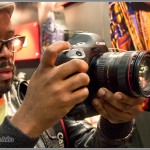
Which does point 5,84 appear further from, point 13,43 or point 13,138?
point 13,138

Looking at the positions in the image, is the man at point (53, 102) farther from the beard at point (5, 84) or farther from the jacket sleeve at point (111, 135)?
the beard at point (5, 84)

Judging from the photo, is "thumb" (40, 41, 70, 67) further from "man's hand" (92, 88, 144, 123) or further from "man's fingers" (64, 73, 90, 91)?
"man's hand" (92, 88, 144, 123)


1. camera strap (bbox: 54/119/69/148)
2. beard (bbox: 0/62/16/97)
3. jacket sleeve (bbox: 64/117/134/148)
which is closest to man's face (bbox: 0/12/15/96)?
beard (bbox: 0/62/16/97)

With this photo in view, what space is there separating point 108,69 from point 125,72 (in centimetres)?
4

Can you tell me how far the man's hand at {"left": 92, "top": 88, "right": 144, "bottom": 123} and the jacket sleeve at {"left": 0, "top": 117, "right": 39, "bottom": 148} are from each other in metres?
0.18

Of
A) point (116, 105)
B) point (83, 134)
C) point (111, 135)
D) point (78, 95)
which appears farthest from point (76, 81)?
point (83, 134)

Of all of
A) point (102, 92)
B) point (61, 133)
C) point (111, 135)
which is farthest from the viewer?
point (61, 133)

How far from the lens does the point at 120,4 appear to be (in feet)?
3.62

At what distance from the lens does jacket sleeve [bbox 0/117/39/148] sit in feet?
1.53

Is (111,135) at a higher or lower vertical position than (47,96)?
lower

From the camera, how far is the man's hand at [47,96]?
1.56 ft

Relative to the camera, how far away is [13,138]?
0.47 m

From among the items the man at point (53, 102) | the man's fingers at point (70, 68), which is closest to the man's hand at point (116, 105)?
the man at point (53, 102)

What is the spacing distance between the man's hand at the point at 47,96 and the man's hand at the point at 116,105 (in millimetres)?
107
